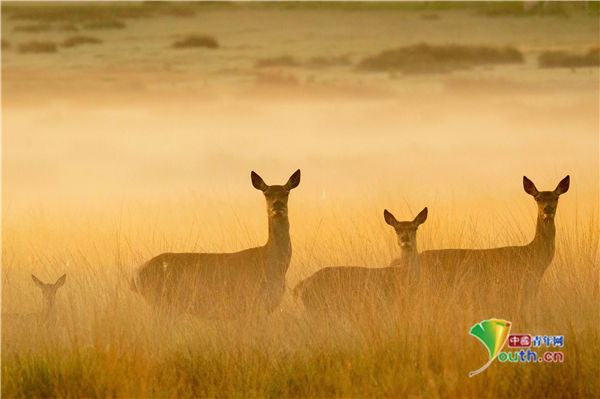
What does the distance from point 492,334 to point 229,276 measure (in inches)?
128

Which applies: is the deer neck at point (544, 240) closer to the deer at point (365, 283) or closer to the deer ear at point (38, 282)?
the deer at point (365, 283)

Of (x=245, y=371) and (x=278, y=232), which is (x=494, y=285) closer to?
(x=278, y=232)

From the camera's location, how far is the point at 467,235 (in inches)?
547

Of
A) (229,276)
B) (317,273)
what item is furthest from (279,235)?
(229,276)

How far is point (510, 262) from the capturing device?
13297 millimetres

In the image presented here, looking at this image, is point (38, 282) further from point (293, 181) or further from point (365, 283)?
point (365, 283)

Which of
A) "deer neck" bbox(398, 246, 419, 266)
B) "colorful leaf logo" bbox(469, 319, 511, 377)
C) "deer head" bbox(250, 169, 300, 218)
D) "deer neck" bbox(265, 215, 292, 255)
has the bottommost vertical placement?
"colorful leaf logo" bbox(469, 319, 511, 377)

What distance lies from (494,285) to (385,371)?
2547 millimetres

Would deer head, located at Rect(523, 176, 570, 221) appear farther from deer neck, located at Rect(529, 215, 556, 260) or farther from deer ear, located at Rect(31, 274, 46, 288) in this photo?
deer ear, located at Rect(31, 274, 46, 288)

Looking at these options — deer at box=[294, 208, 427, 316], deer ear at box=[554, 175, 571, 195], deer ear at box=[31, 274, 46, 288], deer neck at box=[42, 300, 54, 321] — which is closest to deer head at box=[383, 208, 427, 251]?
deer at box=[294, 208, 427, 316]

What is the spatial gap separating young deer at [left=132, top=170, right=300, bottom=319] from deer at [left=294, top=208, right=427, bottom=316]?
1.29 ft

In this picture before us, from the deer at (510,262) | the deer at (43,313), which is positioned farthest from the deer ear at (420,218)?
the deer at (43,313)

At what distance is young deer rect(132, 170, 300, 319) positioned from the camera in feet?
39.8

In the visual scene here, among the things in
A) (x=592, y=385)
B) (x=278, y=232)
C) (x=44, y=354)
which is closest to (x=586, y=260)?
(x=592, y=385)
